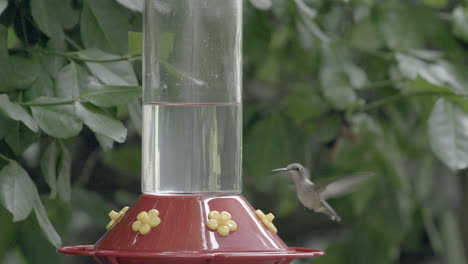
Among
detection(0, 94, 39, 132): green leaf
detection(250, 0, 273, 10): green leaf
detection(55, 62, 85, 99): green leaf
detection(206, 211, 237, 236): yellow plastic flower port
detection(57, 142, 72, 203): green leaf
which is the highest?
detection(250, 0, 273, 10): green leaf

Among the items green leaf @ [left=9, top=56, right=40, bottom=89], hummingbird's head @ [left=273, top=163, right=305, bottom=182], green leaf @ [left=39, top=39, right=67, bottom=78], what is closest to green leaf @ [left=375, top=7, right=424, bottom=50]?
hummingbird's head @ [left=273, top=163, right=305, bottom=182]

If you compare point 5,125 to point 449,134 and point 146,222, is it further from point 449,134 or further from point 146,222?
point 449,134

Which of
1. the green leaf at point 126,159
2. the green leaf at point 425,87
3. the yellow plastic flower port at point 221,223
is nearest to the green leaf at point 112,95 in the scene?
the yellow plastic flower port at point 221,223

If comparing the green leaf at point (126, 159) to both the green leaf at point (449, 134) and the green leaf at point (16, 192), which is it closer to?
the green leaf at point (449, 134)

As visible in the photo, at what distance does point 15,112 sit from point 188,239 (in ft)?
1.44

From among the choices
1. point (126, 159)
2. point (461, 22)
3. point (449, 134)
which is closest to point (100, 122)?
point (449, 134)

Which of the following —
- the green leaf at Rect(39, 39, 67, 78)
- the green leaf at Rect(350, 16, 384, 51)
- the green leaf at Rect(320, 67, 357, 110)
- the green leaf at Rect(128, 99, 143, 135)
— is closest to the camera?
the green leaf at Rect(39, 39, 67, 78)

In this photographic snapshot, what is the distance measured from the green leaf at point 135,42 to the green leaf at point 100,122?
0.26m

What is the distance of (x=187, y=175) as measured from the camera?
194 cm

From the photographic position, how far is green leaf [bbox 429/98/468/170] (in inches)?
93.0

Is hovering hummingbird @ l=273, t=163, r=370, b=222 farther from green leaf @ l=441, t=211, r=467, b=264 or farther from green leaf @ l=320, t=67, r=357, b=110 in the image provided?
green leaf @ l=441, t=211, r=467, b=264

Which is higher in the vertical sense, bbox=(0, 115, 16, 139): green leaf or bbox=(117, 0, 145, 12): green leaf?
bbox=(117, 0, 145, 12): green leaf

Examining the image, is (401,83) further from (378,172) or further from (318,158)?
(318,158)

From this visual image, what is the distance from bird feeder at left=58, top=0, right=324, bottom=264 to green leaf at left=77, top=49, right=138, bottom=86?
0.15 feet
